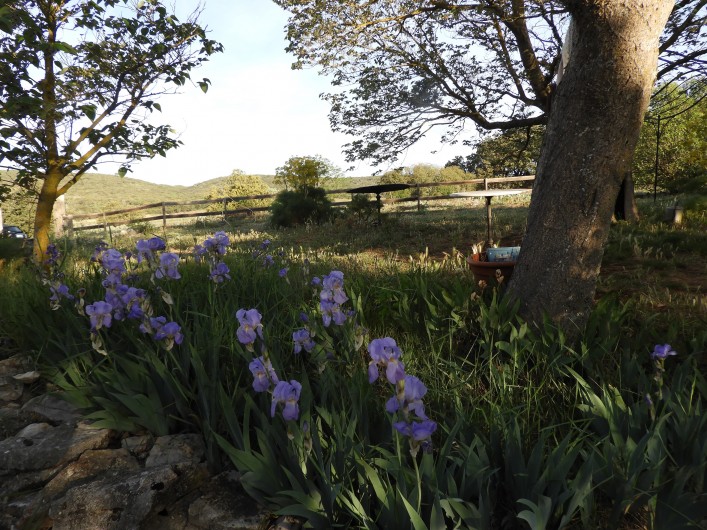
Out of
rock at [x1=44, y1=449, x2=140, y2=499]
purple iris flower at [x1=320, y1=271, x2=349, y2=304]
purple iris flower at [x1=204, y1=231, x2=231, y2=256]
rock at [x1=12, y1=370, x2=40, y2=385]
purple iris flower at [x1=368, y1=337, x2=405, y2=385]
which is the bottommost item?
rock at [x1=44, y1=449, x2=140, y2=499]

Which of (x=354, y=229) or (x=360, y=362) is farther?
(x=354, y=229)

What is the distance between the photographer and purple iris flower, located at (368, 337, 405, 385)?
1.36 metres

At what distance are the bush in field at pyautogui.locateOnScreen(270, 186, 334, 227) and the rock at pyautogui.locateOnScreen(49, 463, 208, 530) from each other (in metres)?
12.0

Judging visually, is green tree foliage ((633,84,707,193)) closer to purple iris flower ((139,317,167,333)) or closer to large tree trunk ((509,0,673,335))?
large tree trunk ((509,0,673,335))

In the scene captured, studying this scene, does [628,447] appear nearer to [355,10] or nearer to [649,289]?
[649,289]

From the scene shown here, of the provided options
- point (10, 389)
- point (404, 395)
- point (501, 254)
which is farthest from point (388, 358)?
point (501, 254)

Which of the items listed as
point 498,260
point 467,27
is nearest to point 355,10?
point 467,27

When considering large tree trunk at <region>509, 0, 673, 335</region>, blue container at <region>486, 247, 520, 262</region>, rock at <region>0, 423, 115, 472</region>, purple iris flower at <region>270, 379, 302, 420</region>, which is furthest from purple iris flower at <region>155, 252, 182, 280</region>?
blue container at <region>486, 247, 520, 262</region>

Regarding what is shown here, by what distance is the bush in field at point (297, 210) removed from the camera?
14.0 m

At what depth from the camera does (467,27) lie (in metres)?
9.17

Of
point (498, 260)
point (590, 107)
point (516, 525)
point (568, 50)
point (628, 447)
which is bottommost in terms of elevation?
point (516, 525)

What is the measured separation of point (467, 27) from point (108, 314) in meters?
9.06

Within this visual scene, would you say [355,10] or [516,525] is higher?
[355,10]

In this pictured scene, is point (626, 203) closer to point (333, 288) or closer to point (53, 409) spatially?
point (333, 288)
